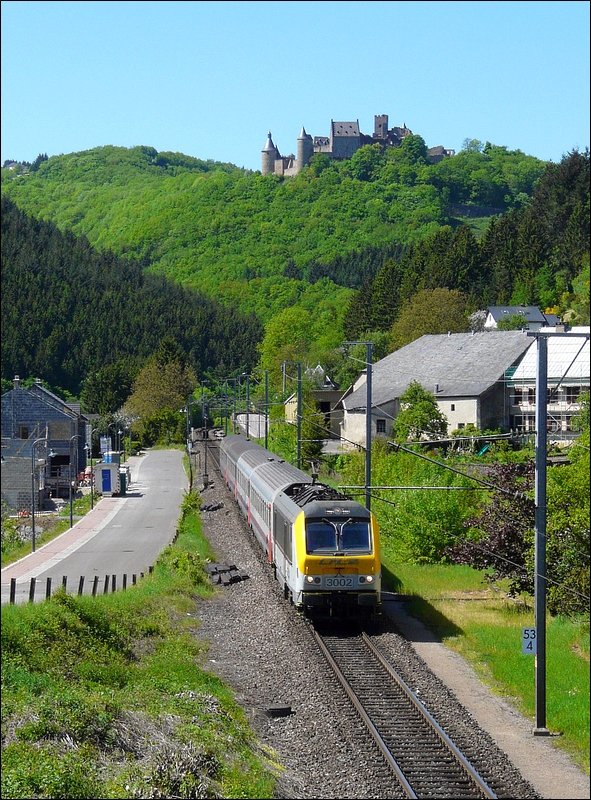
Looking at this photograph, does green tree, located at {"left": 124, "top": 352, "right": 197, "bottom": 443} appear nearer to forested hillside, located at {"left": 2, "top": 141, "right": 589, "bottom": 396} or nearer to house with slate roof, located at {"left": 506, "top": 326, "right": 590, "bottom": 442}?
forested hillside, located at {"left": 2, "top": 141, "right": 589, "bottom": 396}

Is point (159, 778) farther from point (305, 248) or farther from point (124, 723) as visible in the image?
point (305, 248)

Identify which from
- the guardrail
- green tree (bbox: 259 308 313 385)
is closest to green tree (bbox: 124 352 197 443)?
green tree (bbox: 259 308 313 385)

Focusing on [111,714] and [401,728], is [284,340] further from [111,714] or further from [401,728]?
[111,714]

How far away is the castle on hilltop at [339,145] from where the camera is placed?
39844 mm

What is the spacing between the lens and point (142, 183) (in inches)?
1258

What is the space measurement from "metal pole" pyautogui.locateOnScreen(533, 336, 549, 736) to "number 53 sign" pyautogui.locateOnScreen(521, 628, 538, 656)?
5.6 inches

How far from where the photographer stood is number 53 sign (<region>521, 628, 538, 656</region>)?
12430 mm

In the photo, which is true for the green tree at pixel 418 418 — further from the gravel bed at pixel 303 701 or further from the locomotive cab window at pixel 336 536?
the locomotive cab window at pixel 336 536

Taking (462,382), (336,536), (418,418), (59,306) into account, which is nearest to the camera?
(59,306)

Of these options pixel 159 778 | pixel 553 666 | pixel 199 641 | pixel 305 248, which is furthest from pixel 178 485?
pixel 159 778

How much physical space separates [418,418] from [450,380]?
3758 millimetres

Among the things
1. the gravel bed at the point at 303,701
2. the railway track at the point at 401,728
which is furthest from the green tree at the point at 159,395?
the railway track at the point at 401,728

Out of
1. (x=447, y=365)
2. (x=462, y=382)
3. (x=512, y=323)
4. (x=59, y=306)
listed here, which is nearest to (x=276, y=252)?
(x=462, y=382)

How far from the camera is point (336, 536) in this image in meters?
17.8
